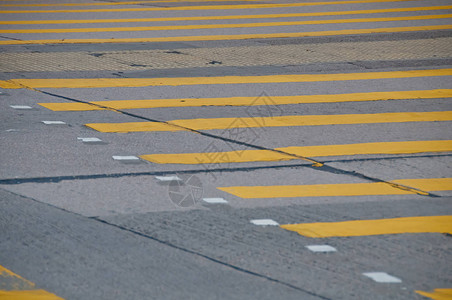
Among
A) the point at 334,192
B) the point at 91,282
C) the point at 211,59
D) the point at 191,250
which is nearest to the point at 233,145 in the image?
the point at 334,192

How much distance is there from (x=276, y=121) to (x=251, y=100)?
38.5 inches

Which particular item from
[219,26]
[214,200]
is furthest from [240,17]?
[214,200]

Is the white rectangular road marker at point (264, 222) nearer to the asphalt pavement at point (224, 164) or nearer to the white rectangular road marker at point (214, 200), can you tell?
the asphalt pavement at point (224, 164)

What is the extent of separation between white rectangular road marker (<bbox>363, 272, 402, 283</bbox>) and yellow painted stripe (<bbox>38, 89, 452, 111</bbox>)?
4.79 meters

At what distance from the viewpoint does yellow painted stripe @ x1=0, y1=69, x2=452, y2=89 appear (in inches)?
408

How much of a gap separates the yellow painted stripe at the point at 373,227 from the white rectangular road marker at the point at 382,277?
25.6 inches

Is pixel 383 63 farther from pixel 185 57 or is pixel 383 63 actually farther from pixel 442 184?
pixel 442 184

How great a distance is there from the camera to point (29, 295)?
4.54 m

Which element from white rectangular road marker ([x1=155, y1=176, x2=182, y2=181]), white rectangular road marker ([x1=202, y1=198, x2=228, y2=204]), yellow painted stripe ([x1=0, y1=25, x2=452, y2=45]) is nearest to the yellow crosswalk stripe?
white rectangular road marker ([x1=202, y1=198, x2=228, y2=204])

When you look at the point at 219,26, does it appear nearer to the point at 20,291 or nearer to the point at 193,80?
the point at 193,80

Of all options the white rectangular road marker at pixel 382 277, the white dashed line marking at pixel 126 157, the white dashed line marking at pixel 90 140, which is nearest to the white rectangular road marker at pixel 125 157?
the white dashed line marking at pixel 126 157

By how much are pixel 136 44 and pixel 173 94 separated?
3.37m

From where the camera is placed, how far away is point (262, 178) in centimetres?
680

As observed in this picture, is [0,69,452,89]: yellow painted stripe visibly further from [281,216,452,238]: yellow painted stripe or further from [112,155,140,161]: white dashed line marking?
[281,216,452,238]: yellow painted stripe
